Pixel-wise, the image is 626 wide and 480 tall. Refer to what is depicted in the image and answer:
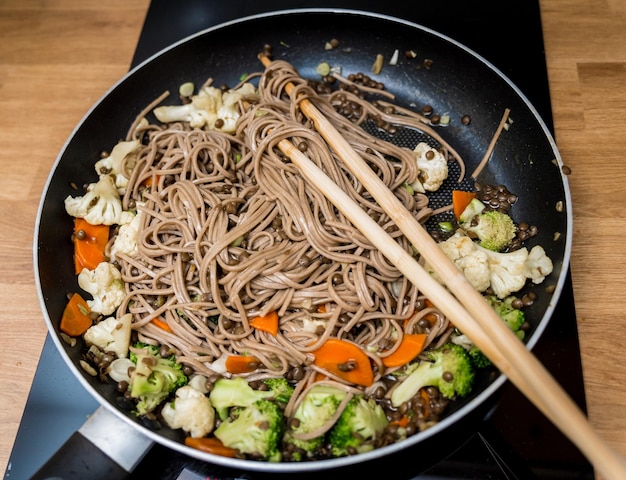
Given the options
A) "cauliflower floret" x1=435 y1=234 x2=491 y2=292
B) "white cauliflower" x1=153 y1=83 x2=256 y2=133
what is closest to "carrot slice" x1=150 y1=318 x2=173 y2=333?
"white cauliflower" x1=153 y1=83 x2=256 y2=133

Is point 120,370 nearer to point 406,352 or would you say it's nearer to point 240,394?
point 240,394

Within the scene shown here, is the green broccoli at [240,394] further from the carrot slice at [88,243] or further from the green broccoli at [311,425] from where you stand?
the carrot slice at [88,243]

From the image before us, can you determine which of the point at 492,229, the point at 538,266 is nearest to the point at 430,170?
the point at 492,229

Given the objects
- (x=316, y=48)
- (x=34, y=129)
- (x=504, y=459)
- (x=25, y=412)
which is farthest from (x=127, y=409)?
(x=316, y=48)

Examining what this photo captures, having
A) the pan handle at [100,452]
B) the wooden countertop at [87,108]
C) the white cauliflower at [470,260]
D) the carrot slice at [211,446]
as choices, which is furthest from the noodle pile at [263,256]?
the wooden countertop at [87,108]

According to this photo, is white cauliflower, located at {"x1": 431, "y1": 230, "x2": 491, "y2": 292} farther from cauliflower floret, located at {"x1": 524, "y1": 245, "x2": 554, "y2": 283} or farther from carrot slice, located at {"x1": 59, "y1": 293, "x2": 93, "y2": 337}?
carrot slice, located at {"x1": 59, "y1": 293, "x2": 93, "y2": 337}
